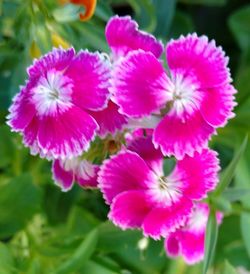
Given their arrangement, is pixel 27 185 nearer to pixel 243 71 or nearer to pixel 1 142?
pixel 1 142

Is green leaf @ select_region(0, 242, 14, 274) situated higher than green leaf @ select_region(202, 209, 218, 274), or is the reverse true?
green leaf @ select_region(202, 209, 218, 274)

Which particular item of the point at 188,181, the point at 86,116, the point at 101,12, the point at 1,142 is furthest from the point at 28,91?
the point at 1,142

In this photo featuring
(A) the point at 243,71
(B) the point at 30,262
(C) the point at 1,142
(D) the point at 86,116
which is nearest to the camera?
(D) the point at 86,116

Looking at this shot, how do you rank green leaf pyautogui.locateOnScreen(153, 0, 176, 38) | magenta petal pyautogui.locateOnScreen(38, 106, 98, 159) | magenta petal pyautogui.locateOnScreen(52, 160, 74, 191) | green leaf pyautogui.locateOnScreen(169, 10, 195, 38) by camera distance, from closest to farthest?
magenta petal pyautogui.locateOnScreen(38, 106, 98, 159), magenta petal pyautogui.locateOnScreen(52, 160, 74, 191), green leaf pyautogui.locateOnScreen(153, 0, 176, 38), green leaf pyautogui.locateOnScreen(169, 10, 195, 38)

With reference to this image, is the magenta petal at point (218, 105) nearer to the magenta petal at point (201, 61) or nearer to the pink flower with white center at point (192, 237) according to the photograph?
the magenta petal at point (201, 61)

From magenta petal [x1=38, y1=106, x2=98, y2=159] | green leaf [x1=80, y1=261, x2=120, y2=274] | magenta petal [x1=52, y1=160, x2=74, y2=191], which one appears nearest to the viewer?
magenta petal [x1=38, y1=106, x2=98, y2=159]

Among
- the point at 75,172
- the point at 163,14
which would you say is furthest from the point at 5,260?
the point at 163,14

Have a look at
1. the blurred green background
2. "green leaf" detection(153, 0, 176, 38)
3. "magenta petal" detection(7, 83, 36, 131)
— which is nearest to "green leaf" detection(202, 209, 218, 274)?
the blurred green background

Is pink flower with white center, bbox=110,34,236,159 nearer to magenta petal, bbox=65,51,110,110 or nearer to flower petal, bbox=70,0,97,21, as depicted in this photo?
magenta petal, bbox=65,51,110,110
